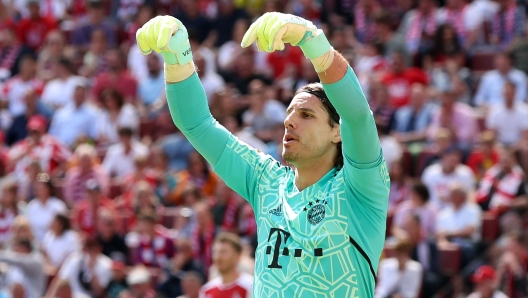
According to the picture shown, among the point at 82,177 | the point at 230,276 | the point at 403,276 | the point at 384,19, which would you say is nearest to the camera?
the point at 230,276

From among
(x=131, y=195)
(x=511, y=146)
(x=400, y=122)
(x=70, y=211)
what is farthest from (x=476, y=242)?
(x=70, y=211)

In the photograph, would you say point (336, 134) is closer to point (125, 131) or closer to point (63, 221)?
point (63, 221)

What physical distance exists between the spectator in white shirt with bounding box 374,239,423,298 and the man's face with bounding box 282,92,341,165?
207 inches

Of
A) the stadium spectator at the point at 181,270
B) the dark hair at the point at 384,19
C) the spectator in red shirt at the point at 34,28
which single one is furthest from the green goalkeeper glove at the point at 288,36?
the spectator in red shirt at the point at 34,28

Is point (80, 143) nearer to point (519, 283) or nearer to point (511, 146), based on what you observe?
point (511, 146)

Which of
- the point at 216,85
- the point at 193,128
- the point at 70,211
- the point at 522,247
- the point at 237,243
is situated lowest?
the point at 70,211

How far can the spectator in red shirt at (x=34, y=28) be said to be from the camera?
16.4 metres

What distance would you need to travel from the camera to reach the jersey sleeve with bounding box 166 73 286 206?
3.80m

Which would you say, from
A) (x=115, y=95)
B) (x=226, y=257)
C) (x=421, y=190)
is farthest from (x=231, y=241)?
(x=115, y=95)

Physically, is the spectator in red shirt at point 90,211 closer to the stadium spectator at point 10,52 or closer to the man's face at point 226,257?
the man's face at point 226,257

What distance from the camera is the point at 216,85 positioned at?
1273 centimetres

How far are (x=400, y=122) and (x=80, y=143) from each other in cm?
435

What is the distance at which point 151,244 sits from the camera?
10375 millimetres

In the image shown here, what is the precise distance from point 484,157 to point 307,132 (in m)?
6.90
